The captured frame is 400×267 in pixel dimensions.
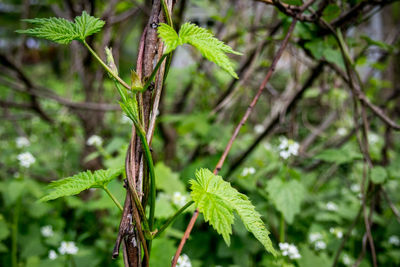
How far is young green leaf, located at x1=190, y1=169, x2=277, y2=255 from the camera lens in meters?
0.53

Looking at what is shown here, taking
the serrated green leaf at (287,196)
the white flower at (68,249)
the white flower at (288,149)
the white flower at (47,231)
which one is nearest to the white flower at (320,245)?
the serrated green leaf at (287,196)

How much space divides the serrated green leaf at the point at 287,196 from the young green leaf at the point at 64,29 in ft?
3.28

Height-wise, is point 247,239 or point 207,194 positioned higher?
point 247,239

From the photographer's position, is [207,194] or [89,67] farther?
[89,67]

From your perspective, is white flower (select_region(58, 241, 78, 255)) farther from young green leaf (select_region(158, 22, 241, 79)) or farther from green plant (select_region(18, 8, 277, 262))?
young green leaf (select_region(158, 22, 241, 79))

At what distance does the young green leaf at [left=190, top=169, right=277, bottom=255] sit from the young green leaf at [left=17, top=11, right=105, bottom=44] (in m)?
0.38

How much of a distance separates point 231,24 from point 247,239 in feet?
5.11

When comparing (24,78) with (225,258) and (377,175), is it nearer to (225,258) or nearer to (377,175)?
(225,258)

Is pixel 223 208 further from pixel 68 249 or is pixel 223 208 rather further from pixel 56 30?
pixel 68 249

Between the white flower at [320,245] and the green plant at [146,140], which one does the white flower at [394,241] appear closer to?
the white flower at [320,245]

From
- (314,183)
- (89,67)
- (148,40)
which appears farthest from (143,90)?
(314,183)

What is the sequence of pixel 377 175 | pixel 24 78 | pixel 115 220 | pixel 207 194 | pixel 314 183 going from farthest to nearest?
pixel 314 183 → pixel 24 78 → pixel 115 220 → pixel 377 175 → pixel 207 194

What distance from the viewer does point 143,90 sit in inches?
23.4

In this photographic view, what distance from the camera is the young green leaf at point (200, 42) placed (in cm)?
52
